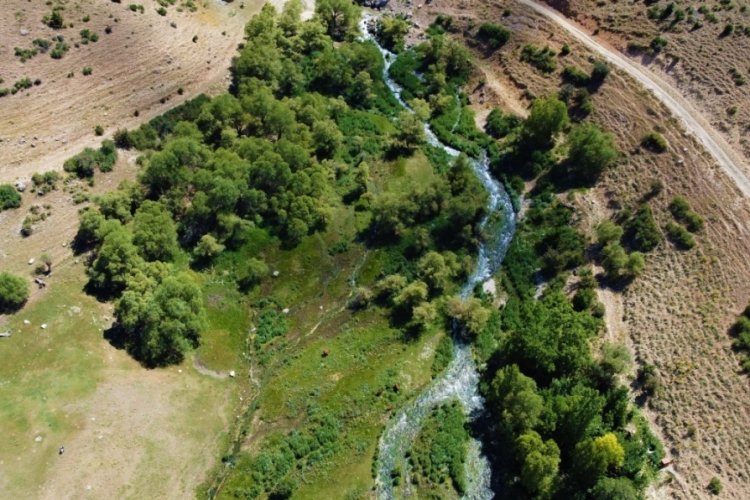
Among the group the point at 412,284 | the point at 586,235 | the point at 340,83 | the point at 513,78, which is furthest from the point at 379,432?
the point at 513,78

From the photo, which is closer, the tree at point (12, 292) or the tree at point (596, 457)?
the tree at point (596, 457)

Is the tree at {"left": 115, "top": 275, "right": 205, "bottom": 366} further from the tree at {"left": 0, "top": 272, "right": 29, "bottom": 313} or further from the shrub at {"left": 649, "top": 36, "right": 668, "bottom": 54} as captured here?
the shrub at {"left": 649, "top": 36, "right": 668, "bottom": 54}

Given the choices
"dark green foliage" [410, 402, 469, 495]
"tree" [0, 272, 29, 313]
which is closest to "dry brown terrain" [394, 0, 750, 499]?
"dark green foliage" [410, 402, 469, 495]

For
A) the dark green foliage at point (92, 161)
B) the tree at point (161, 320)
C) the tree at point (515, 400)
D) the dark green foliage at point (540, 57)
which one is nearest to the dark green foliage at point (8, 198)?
the dark green foliage at point (92, 161)

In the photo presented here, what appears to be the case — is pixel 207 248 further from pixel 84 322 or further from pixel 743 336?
pixel 743 336

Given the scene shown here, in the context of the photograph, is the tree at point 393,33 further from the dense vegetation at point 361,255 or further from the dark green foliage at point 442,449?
the dark green foliage at point 442,449
